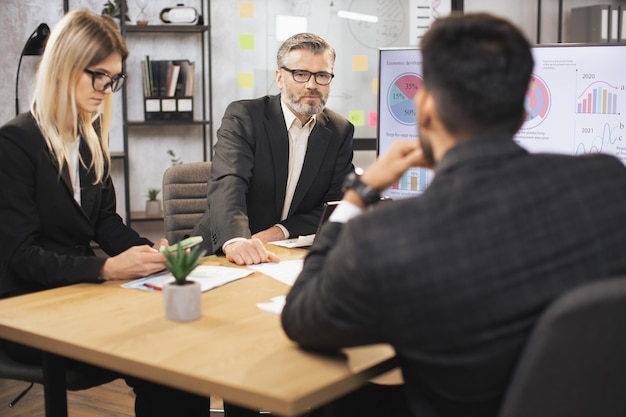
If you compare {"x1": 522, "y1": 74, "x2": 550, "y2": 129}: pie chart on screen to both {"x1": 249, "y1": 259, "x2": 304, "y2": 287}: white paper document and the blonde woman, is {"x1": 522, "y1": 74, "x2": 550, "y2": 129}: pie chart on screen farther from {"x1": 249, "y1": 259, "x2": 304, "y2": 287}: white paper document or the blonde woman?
the blonde woman

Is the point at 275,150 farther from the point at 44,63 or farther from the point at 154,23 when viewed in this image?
the point at 154,23

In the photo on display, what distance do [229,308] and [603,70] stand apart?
1.78m

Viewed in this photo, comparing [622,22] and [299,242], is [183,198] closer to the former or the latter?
[299,242]

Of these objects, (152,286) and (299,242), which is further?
(299,242)

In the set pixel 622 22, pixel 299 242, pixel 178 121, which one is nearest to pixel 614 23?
pixel 622 22

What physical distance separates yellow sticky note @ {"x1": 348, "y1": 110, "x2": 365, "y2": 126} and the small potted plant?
4101mm

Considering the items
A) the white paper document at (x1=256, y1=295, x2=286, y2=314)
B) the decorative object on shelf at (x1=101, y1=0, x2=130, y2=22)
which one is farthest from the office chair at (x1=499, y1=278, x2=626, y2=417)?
the decorative object on shelf at (x1=101, y1=0, x2=130, y2=22)

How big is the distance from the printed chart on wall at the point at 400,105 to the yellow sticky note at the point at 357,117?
2564mm

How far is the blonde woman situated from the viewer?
2.14m

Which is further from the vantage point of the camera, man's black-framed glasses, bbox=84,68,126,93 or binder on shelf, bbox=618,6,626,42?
binder on shelf, bbox=618,6,626,42

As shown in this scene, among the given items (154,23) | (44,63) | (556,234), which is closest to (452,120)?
(556,234)

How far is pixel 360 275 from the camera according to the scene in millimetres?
1224

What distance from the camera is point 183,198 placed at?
335cm

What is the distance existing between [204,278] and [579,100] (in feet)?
5.27
